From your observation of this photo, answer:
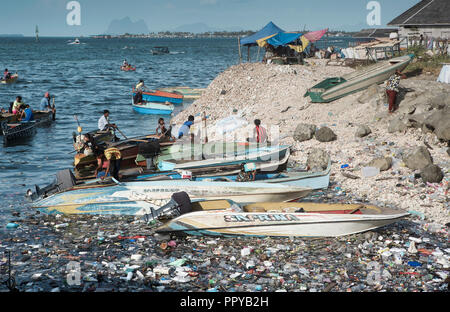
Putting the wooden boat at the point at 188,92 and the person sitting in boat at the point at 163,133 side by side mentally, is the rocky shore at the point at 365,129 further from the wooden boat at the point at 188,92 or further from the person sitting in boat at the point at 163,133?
the wooden boat at the point at 188,92

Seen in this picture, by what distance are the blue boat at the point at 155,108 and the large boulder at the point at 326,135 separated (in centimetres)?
1484

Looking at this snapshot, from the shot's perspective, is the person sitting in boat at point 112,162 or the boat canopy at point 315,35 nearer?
the person sitting in boat at point 112,162

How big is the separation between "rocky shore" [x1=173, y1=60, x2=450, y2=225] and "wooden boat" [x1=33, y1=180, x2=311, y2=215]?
9.83 ft

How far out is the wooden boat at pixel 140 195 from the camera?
449 inches

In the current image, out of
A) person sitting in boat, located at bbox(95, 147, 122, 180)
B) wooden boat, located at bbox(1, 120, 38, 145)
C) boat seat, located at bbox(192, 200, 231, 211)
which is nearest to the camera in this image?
boat seat, located at bbox(192, 200, 231, 211)

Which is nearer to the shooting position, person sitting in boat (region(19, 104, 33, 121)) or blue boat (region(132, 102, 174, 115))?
person sitting in boat (region(19, 104, 33, 121))

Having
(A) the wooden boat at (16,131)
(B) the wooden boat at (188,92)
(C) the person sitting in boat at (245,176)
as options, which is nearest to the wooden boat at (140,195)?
(C) the person sitting in boat at (245,176)

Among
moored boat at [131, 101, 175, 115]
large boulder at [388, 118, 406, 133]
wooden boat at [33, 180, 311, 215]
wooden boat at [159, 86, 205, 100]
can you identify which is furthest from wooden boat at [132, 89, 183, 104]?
wooden boat at [33, 180, 311, 215]

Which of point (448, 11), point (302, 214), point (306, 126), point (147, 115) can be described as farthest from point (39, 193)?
point (448, 11)

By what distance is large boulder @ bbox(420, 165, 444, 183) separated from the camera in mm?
12039

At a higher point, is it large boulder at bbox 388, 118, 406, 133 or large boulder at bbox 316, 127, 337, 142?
large boulder at bbox 388, 118, 406, 133

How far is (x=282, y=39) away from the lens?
31.8 m

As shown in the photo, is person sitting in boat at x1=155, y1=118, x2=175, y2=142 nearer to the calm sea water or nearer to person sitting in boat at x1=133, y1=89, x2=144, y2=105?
the calm sea water

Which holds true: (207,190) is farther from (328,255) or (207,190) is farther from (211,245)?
(328,255)
